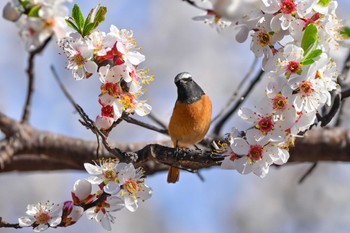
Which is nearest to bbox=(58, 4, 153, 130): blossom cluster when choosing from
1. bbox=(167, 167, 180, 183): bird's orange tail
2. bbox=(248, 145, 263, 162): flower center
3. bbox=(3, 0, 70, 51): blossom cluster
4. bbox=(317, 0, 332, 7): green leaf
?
bbox=(3, 0, 70, 51): blossom cluster

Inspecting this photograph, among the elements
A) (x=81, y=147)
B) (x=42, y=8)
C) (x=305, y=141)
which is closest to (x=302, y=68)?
(x=42, y=8)

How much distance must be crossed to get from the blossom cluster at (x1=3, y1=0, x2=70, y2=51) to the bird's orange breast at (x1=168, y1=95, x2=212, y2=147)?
593mm

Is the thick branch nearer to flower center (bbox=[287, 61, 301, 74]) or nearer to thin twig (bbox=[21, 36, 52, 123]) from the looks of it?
thin twig (bbox=[21, 36, 52, 123])

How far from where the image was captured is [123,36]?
1.79 metres

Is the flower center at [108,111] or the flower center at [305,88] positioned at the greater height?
the flower center at [305,88]

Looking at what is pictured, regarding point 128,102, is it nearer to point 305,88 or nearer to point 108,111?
point 108,111

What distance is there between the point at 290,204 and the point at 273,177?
334 millimetres

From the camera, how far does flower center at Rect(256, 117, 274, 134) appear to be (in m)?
1.71

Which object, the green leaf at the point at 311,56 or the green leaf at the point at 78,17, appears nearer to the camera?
the green leaf at the point at 311,56

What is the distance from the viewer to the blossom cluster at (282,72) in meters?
1.67

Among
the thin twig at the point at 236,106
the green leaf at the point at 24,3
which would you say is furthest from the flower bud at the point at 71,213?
the thin twig at the point at 236,106

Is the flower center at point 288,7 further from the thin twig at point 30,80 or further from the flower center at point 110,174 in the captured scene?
the thin twig at point 30,80

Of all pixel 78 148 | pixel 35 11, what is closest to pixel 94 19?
pixel 35 11

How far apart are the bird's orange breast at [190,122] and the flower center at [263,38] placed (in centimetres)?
65
